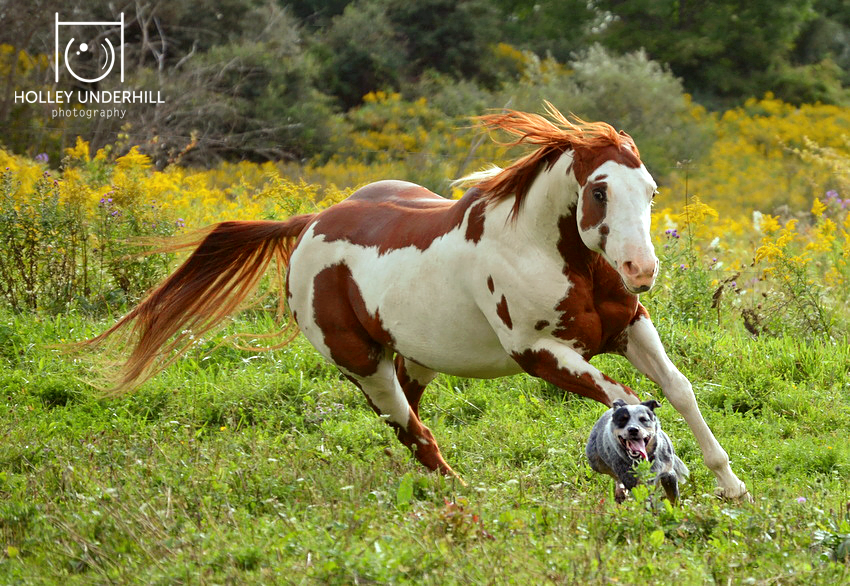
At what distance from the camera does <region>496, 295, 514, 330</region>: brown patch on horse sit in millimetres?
4199

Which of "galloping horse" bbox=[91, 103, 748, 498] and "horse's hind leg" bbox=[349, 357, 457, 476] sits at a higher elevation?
"galloping horse" bbox=[91, 103, 748, 498]

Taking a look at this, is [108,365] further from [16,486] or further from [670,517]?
[670,517]

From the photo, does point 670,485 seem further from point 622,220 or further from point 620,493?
point 622,220

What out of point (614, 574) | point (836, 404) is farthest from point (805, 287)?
point (614, 574)

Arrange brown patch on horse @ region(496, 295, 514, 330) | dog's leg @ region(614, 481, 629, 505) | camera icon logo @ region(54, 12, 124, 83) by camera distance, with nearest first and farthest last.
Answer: dog's leg @ region(614, 481, 629, 505) < brown patch on horse @ region(496, 295, 514, 330) < camera icon logo @ region(54, 12, 124, 83)

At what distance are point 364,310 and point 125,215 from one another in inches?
169

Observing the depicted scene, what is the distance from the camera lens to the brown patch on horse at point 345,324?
507cm

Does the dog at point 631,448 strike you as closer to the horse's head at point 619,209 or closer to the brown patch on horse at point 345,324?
the horse's head at point 619,209

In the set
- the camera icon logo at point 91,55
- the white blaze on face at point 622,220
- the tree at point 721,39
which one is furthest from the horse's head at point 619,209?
the tree at point 721,39

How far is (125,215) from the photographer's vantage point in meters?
8.58

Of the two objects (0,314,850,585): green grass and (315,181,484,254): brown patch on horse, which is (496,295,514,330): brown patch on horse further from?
(0,314,850,585): green grass

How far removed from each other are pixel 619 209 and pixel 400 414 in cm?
181

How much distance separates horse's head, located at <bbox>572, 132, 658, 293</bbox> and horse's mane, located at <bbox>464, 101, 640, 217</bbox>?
0.01 m

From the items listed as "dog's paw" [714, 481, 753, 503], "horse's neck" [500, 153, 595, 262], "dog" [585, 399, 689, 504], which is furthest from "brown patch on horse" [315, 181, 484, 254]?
"dog's paw" [714, 481, 753, 503]
